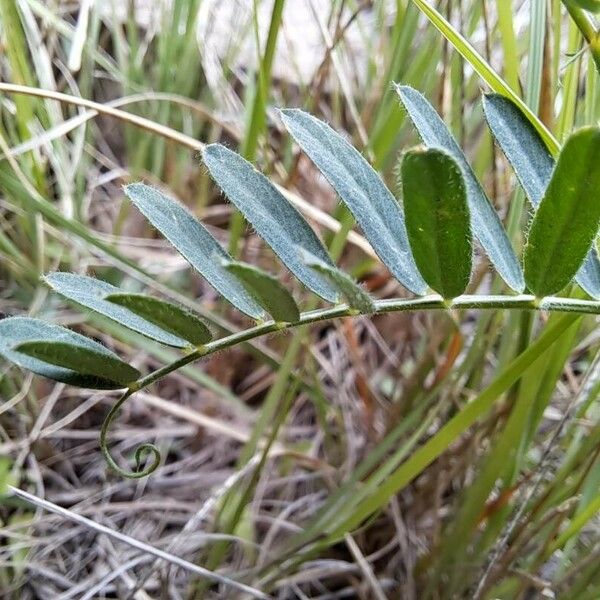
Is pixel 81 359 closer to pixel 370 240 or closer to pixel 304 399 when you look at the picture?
pixel 370 240

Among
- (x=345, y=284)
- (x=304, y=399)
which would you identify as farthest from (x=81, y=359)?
(x=304, y=399)

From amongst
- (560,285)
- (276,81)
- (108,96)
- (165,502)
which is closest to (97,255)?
(165,502)

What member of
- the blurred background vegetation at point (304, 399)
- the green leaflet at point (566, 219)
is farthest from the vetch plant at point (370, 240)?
the blurred background vegetation at point (304, 399)

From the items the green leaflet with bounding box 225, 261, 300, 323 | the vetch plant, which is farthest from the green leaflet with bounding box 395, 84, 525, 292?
the green leaflet with bounding box 225, 261, 300, 323

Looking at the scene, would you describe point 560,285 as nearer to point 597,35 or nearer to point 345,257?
point 597,35

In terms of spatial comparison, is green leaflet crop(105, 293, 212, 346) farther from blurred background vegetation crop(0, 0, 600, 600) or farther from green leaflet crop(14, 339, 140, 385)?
blurred background vegetation crop(0, 0, 600, 600)

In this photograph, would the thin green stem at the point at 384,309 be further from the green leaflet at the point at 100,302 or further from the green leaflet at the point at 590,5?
the green leaflet at the point at 590,5

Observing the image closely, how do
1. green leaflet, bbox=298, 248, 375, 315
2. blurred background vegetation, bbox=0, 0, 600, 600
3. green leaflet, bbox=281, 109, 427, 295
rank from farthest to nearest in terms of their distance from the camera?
blurred background vegetation, bbox=0, 0, 600, 600
green leaflet, bbox=281, 109, 427, 295
green leaflet, bbox=298, 248, 375, 315
